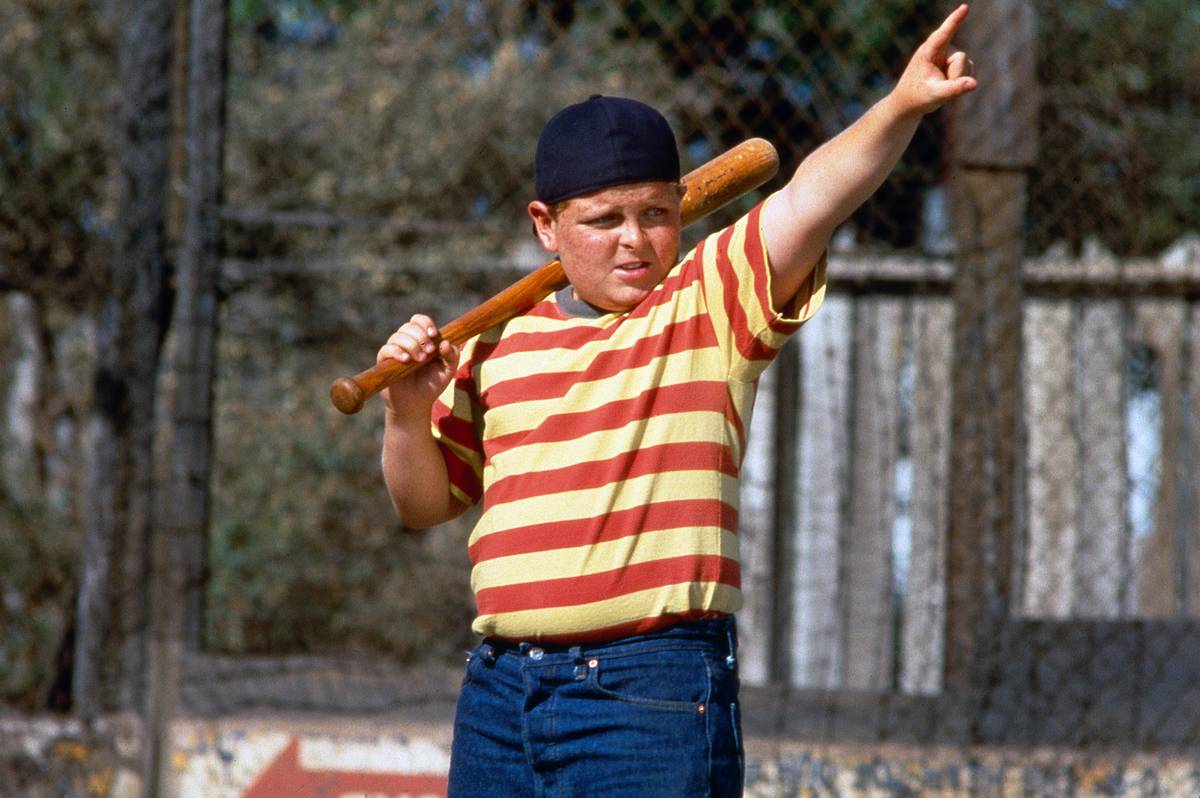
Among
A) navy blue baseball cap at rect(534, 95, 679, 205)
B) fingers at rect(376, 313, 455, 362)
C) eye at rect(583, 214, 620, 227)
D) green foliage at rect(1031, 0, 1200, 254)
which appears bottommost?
fingers at rect(376, 313, 455, 362)

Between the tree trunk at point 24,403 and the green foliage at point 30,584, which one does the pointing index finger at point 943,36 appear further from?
the tree trunk at point 24,403

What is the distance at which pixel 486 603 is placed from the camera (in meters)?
1.85

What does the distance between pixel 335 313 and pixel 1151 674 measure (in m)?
3.11

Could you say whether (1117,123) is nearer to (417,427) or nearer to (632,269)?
(632,269)

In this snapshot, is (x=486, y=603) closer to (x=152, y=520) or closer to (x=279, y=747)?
(x=279, y=747)

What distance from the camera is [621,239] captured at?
1842 mm

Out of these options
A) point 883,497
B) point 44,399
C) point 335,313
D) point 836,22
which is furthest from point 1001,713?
point 44,399

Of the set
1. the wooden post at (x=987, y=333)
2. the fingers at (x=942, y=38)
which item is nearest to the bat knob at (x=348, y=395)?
the fingers at (x=942, y=38)

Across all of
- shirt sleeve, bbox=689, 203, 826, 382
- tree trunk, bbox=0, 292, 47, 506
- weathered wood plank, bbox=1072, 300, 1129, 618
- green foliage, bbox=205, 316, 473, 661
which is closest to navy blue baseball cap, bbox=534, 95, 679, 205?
shirt sleeve, bbox=689, 203, 826, 382

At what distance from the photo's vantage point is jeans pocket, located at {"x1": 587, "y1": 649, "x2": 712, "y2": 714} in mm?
1728

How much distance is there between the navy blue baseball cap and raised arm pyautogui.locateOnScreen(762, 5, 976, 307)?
16 cm

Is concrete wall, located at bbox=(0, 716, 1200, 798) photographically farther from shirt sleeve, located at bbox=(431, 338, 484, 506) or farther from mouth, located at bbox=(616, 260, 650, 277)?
mouth, located at bbox=(616, 260, 650, 277)

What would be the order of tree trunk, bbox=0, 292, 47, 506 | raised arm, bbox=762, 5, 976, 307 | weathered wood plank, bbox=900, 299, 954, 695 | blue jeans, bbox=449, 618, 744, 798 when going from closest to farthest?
raised arm, bbox=762, 5, 976, 307 < blue jeans, bbox=449, 618, 744, 798 < weathered wood plank, bbox=900, 299, 954, 695 < tree trunk, bbox=0, 292, 47, 506

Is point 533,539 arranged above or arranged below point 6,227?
below
